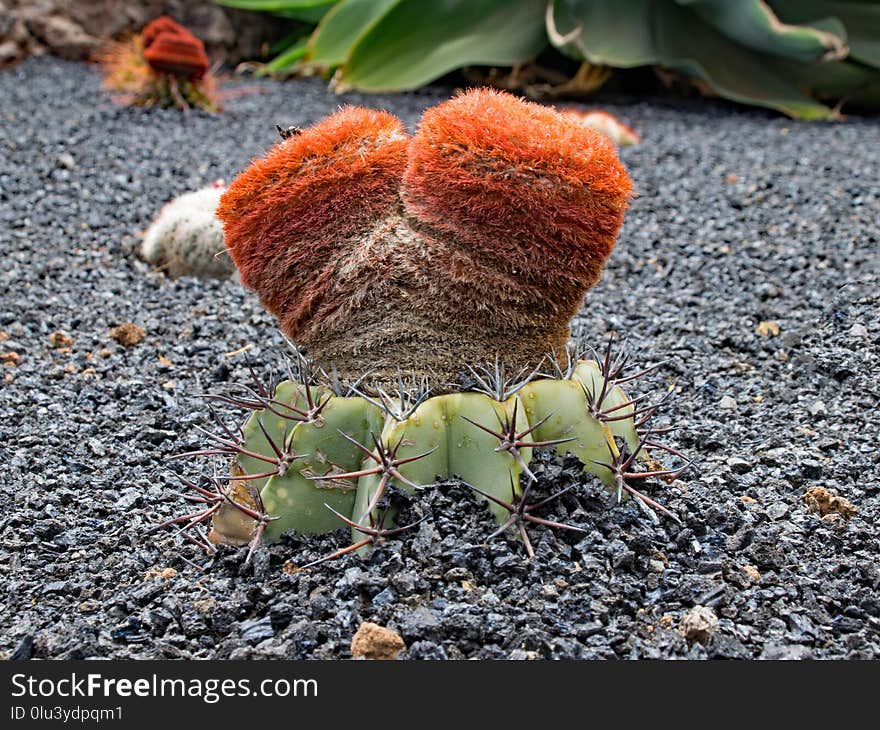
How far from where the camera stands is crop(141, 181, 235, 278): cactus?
4.78 m

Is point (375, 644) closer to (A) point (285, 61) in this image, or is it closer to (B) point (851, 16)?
(B) point (851, 16)

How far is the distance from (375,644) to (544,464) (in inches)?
22.9

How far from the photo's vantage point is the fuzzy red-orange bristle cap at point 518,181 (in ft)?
7.58

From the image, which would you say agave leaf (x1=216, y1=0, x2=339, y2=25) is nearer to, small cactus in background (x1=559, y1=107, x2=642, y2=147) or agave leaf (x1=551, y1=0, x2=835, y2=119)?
agave leaf (x1=551, y1=0, x2=835, y2=119)

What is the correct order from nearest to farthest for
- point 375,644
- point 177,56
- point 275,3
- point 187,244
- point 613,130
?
point 375,644 → point 187,244 → point 613,130 → point 177,56 → point 275,3

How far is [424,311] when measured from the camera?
8.02 feet

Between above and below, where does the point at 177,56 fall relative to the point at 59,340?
above

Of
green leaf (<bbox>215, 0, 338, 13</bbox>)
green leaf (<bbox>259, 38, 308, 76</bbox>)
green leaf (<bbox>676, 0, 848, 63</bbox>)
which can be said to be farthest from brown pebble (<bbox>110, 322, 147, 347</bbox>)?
green leaf (<bbox>215, 0, 338, 13</bbox>)

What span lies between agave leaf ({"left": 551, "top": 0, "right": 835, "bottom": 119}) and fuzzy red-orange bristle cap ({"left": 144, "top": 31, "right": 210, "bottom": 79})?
2545 millimetres

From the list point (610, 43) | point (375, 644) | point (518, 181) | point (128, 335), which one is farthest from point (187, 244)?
point (610, 43)

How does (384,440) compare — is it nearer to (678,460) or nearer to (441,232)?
(441,232)

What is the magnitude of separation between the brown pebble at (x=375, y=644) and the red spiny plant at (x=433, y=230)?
0.63 m

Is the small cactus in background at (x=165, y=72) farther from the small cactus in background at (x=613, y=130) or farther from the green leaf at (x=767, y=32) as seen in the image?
the green leaf at (x=767, y=32)

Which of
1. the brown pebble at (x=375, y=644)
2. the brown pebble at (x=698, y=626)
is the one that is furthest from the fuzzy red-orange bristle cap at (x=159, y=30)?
the brown pebble at (x=698, y=626)
